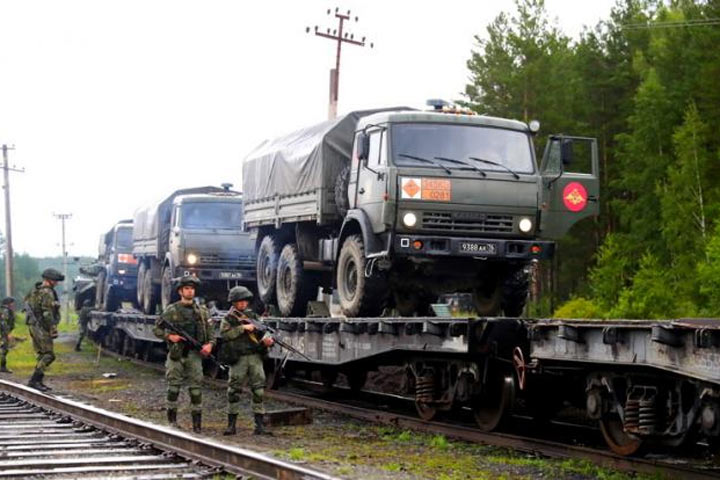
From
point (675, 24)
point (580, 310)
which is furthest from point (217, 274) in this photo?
point (675, 24)

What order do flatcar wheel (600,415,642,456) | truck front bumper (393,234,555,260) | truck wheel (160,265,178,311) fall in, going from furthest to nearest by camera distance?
truck wheel (160,265,178,311) < truck front bumper (393,234,555,260) < flatcar wheel (600,415,642,456)

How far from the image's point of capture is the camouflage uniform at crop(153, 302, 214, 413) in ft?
39.2

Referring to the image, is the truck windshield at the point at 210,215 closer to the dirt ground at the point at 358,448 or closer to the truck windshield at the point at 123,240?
the dirt ground at the point at 358,448

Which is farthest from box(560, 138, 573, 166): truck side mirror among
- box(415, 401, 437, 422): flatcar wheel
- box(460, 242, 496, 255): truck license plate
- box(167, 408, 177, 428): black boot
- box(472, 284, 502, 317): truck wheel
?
box(167, 408, 177, 428): black boot

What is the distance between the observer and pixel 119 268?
103 ft

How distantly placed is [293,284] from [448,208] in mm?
3853

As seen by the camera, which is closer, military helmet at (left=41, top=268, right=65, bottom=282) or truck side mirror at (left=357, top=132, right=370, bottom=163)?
truck side mirror at (left=357, top=132, right=370, bottom=163)

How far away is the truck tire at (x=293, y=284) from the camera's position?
16344 mm

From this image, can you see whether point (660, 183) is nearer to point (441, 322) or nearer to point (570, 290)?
point (570, 290)

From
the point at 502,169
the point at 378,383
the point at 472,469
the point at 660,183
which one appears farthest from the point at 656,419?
the point at 660,183

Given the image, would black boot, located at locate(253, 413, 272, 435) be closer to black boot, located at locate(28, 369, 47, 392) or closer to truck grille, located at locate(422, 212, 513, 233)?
truck grille, located at locate(422, 212, 513, 233)

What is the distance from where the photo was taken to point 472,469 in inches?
371

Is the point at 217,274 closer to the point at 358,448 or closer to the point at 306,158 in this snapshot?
the point at 306,158

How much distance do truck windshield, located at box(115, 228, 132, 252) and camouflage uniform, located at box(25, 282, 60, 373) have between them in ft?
48.0
